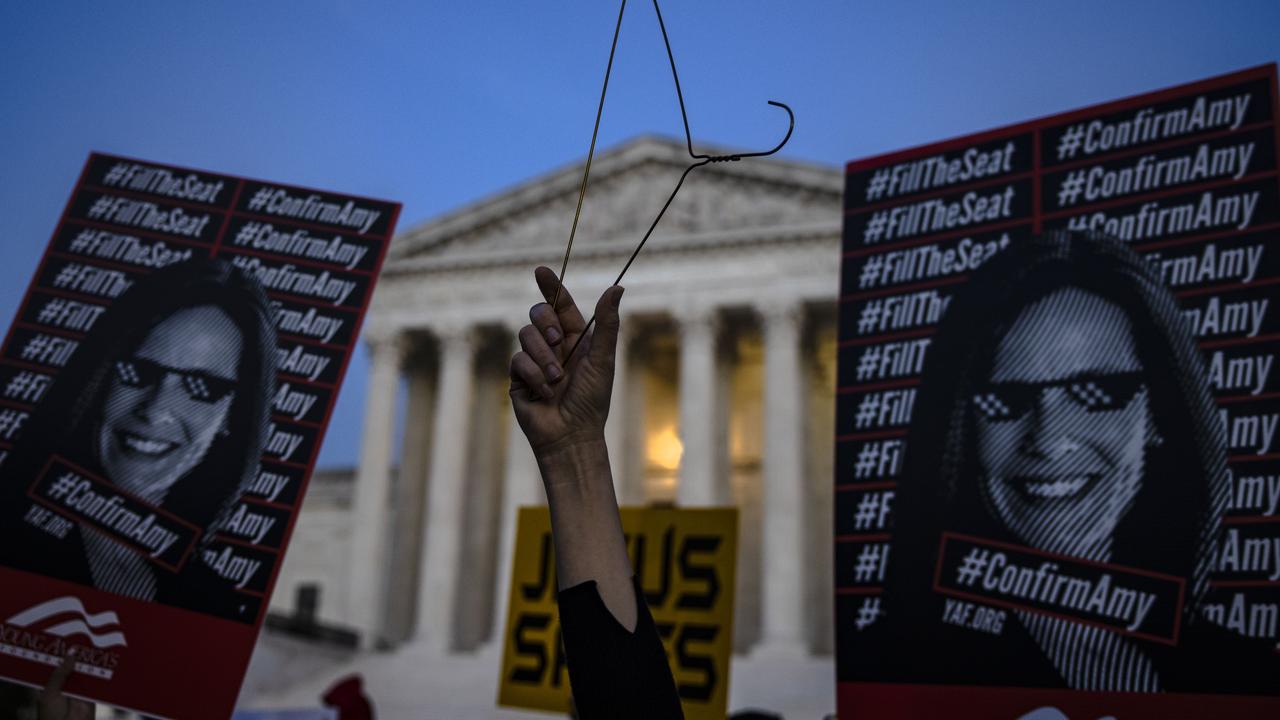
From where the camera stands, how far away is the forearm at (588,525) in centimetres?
216

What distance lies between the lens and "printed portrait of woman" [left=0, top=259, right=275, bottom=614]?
5.09 m

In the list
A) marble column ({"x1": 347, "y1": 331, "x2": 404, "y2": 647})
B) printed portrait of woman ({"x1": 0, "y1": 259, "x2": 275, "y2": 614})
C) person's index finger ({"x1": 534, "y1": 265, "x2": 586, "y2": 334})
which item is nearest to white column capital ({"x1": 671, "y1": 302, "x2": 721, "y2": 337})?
marble column ({"x1": 347, "y1": 331, "x2": 404, "y2": 647})

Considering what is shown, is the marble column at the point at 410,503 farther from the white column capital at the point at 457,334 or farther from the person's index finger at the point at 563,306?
the person's index finger at the point at 563,306

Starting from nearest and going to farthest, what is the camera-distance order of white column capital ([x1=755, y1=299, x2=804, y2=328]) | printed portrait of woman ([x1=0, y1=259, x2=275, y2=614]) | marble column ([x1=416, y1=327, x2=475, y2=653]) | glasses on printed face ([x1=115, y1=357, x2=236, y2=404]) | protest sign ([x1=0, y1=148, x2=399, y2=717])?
protest sign ([x1=0, y1=148, x2=399, y2=717]) → printed portrait of woman ([x1=0, y1=259, x2=275, y2=614]) → glasses on printed face ([x1=115, y1=357, x2=236, y2=404]) → white column capital ([x1=755, y1=299, x2=804, y2=328]) → marble column ([x1=416, y1=327, x2=475, y2=653])

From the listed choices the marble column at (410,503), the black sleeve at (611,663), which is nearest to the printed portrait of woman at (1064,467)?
the black sleeve at (611,663)

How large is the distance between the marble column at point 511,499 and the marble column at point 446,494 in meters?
1.52

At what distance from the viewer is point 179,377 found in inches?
221

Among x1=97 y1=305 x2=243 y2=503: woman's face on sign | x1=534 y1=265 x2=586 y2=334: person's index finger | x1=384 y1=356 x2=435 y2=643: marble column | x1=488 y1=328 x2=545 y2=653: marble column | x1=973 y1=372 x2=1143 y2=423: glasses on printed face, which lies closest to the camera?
x1=534 y1=265 x2=586 y2=334: person's index finger

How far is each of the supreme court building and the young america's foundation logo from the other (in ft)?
85.7

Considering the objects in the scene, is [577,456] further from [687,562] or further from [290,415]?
[687,562]

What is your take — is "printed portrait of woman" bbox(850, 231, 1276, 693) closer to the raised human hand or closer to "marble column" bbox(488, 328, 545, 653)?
the raised human hand

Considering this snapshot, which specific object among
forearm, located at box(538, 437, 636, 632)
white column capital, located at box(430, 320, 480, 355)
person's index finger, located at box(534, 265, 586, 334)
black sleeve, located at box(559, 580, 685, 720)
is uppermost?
white column capital, located at box(430, 320, 480, 355)

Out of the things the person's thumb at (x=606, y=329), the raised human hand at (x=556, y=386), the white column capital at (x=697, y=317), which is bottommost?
the raised human hand at (x=556, y=386)

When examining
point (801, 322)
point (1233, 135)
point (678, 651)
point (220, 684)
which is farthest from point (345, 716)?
point (801, 322)
